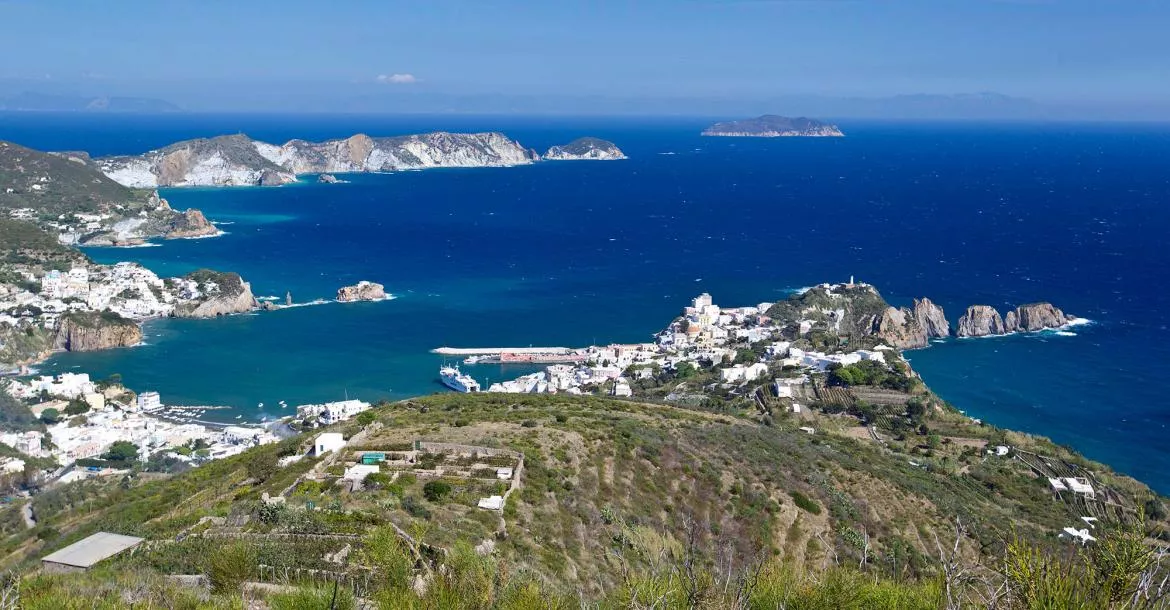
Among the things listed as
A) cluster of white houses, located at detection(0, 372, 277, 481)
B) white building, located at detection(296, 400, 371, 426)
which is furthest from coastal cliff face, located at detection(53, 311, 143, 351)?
white building, located at detection(296, 400, 371, 426)

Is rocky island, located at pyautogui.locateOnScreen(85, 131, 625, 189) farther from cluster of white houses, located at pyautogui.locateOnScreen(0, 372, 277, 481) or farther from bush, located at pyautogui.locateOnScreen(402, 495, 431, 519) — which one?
bush, located at pyautogui.locateOnScreen(402, 495, 431, 519)

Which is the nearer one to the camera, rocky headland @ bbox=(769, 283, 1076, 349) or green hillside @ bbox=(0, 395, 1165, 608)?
green hillside @ bbox=(0, 395, 1165, 608)

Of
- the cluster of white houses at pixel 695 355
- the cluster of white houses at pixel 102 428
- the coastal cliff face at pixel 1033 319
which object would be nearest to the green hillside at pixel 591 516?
the cluster of white houses at pixel 102 428

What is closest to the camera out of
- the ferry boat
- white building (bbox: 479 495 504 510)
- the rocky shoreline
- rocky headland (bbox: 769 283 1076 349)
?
white building (bbox: 479 495 504 510)

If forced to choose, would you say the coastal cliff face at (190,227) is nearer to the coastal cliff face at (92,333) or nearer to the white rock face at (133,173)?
the white rock face at (133,173)

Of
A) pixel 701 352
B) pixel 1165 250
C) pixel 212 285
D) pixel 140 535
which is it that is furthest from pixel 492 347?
pixel 1165 250

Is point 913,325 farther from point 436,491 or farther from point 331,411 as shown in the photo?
point 436,491

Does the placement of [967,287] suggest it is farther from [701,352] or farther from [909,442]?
[909,442]
